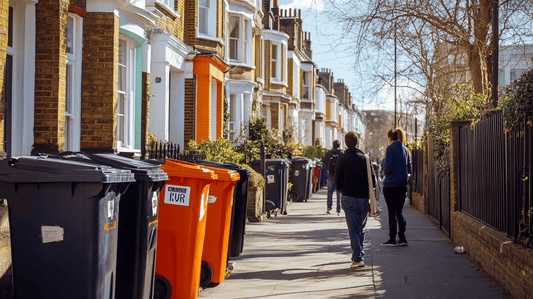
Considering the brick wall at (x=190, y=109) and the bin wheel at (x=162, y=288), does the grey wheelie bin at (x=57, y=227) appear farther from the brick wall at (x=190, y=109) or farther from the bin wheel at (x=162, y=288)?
the brick wall at (x=190, y=109)

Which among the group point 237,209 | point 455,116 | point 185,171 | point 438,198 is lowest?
point 438,198

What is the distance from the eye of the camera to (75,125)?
903 cm

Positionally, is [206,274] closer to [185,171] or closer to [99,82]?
[185,171]

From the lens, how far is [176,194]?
17.9 feet

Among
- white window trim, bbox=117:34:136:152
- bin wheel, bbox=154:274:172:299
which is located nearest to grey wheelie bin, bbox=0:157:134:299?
bin wheel, bbox=154:274:172:299

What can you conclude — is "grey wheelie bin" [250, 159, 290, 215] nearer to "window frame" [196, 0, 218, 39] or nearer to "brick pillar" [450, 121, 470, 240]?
"window frame" [196, 0, 218, 39]

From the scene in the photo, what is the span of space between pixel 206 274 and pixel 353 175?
8.32ft

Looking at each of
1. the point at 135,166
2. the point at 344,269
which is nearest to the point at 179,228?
the point at 135,166

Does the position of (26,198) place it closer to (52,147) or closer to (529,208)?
Result: (52,147)

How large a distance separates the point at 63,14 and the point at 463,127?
20.6 feet

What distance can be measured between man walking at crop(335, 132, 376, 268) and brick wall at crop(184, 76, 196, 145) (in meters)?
8.53

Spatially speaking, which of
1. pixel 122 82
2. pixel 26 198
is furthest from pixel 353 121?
pixel 26 198

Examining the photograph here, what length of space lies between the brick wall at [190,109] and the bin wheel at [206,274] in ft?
32.1

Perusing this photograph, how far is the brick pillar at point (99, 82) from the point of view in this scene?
9469 mm
